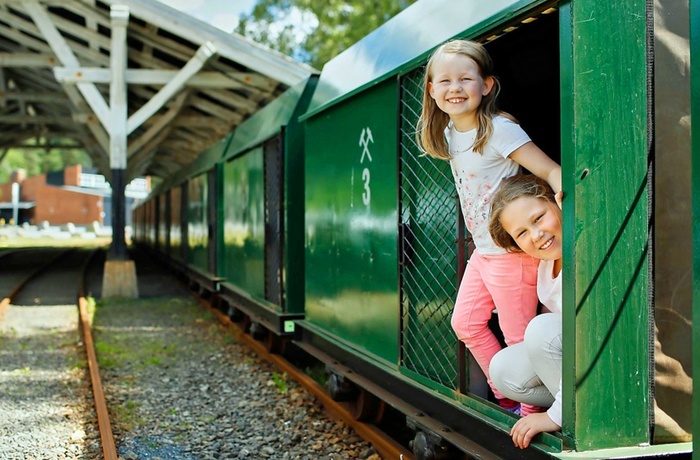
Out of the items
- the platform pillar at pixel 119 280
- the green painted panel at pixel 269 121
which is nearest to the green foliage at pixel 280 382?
the green painted panel at pixel 269 121

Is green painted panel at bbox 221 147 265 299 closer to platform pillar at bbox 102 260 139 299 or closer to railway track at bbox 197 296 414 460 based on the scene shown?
railway track at bbox 197 296 414 460

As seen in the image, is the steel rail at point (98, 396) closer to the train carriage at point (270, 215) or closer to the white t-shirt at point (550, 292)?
the train carriage at point (270, 215)

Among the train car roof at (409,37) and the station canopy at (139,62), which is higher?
the station canopy at (139,62)

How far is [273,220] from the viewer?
8070 millimetres

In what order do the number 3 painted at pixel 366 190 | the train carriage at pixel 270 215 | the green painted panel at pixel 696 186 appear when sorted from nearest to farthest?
the green painted panel at pixel 696 186 < the number 3 painted at pixel 366 190 < the train carriage at pixel 270 215

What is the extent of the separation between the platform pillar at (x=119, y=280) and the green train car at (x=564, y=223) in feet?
25.8

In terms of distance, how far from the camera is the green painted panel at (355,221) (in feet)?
15.5

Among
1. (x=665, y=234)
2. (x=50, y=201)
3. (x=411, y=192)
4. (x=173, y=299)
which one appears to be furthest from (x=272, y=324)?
(x=50, y=201)

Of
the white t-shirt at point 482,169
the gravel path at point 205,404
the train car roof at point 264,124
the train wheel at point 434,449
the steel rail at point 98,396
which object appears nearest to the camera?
the white t-shirt at point 482,169

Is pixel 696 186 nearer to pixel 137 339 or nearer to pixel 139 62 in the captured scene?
pixel 137 339

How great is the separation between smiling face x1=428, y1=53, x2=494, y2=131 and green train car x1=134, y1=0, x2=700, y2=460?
22 centimetres

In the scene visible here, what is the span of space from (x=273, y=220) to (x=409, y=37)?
387cm

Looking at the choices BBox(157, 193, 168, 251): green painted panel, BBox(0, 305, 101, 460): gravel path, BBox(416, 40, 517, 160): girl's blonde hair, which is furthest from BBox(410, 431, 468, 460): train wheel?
BBox(157, 193, 168, 251): green painted panel

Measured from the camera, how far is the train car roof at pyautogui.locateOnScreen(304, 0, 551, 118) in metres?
3.45
